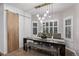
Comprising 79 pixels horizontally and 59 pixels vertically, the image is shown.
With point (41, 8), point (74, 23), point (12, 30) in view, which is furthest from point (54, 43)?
point (12, 30)

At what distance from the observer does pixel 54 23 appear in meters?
1.83

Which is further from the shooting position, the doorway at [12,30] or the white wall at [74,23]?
the doorway at [12,30]

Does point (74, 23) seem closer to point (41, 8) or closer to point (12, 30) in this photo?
point (41, 8)

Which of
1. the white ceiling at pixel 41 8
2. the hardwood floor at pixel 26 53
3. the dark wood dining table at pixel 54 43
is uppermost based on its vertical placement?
the white ceiling at pixel 41 8

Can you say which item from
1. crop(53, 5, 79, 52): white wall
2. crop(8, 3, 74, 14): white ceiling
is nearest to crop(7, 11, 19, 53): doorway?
crop(8, 3, 74, 14): white ceiling

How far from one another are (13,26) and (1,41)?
491 millimetres

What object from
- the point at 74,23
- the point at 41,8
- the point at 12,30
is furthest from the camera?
the point at 12,30

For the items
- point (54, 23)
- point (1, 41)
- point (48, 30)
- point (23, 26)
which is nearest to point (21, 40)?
point (23, 26)

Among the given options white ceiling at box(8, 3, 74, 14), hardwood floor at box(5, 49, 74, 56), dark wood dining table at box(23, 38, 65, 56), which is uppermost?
white ceiling at box(8, 3, 74, 14)

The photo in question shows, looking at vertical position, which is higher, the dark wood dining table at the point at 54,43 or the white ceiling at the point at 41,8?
the white ceiling at the point at 41,8

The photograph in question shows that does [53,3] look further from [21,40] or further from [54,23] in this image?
[21,40]

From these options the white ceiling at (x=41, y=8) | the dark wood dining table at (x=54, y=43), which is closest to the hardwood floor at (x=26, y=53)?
the dark wood dining table at (x=54, y=43)

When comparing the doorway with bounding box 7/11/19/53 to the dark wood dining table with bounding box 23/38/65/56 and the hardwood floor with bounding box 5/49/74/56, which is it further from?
the dark wood dining table with bounding box 23/38/65/56

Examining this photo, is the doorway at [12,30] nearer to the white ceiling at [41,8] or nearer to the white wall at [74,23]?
the white ceiling at [41,8]
